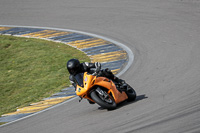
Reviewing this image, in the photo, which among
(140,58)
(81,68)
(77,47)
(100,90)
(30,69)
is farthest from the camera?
(77,47)

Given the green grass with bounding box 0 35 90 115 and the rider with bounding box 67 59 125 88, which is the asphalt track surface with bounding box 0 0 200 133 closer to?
the rider with bounding box 67 59 125 88

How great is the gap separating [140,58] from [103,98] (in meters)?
4.38

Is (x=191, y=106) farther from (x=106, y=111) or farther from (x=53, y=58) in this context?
(x=53, y=58)

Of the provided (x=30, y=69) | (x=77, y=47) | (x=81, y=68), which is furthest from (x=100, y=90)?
(x=77, y=47)

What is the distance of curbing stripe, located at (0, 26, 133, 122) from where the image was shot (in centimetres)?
1008

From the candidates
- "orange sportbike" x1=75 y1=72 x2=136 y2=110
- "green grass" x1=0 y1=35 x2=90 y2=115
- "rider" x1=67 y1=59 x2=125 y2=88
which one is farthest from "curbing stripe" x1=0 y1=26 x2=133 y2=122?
"orange sportbike" x1=75 y1=72 x2=136 y2=110

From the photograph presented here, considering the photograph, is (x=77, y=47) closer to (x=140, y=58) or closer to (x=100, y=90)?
(x=140, y=58)

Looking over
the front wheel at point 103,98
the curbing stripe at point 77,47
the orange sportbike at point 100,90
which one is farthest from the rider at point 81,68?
the curbing stripe at point 77,47

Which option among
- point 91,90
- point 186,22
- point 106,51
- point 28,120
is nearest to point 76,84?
point 91,90

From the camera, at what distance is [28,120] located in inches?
345

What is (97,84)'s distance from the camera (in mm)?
7785

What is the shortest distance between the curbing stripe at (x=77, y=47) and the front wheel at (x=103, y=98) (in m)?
2.46

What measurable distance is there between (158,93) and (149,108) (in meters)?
1.17

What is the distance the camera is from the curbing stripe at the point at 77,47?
10.1 metres
